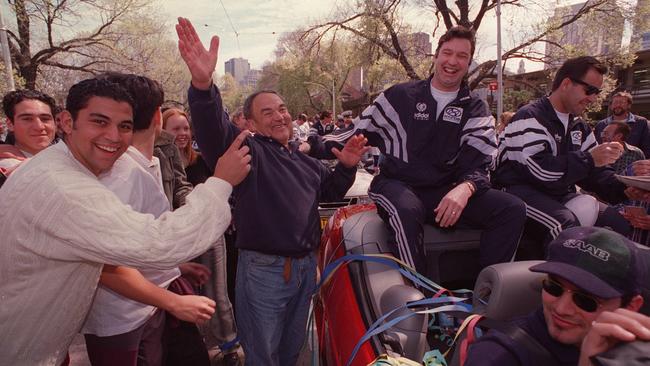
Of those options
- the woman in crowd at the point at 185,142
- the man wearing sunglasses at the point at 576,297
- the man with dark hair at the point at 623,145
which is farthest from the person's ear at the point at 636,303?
the man with dark hair at the point at 623,145

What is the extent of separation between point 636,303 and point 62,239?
1.89 meters

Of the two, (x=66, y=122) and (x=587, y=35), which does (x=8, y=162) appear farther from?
(x=587, y=35)

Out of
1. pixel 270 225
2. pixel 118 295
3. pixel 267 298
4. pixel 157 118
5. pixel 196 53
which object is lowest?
pixel 267 298

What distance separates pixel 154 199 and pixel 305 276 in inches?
42.6

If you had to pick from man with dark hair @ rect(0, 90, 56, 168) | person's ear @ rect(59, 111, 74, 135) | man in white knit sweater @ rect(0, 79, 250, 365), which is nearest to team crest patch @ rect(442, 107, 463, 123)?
man in white knit sweater @ rect(0, 79, 250, 365)

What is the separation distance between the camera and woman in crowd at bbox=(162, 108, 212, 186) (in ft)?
12.3

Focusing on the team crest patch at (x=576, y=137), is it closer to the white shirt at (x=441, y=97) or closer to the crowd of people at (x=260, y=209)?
the crowd of people at (x=260, y=209)

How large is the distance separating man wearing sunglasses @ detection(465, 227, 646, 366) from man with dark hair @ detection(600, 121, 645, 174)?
15.5 feet

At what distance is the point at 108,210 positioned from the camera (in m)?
1.25

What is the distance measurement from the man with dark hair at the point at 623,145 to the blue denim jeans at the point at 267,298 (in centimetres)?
474

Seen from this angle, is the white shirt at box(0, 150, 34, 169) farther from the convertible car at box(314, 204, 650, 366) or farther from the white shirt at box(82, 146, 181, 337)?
the convertible car at box(314, 204, 650, 366)

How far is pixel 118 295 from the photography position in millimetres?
1944

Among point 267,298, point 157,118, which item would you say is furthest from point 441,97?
point 157,118

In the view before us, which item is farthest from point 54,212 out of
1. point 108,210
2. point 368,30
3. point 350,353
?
point 368,30
